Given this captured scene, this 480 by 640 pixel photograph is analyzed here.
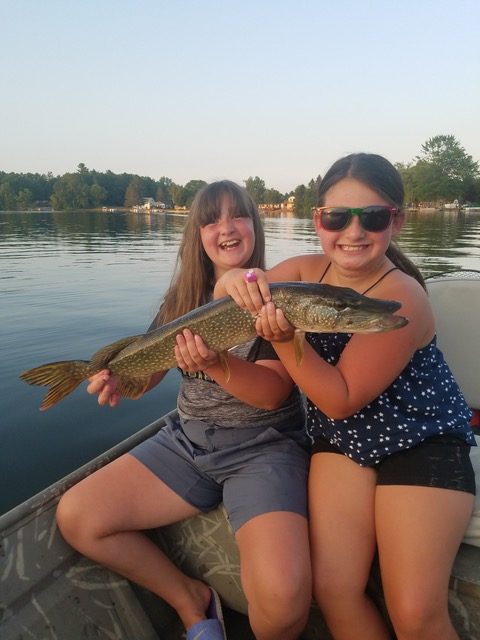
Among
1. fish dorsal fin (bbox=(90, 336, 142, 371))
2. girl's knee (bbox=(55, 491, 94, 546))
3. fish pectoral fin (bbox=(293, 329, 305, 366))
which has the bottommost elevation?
girl's knee (bbox=(55, 491, 94, 546))

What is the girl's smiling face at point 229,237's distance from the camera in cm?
274

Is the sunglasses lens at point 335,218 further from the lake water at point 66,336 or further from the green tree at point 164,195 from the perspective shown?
the green tree at point 164,195

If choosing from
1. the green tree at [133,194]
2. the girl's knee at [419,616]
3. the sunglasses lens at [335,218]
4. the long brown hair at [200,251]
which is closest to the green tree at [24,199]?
the green tree at [133,194]

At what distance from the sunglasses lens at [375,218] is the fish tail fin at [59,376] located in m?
1.64

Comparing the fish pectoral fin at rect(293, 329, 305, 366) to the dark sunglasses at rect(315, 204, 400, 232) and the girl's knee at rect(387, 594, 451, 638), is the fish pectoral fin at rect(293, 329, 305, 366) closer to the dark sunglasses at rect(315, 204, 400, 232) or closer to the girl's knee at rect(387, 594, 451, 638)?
the dark sunglasses at rect(315, 204, 400, 232)

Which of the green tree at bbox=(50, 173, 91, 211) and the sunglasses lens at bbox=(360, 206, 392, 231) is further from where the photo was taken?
the green tree at bbox=(50, 173, 91, 211)

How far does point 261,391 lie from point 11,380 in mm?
4770

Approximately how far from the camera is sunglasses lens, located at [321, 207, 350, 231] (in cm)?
215

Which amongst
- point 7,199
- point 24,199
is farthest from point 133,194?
point 7,199

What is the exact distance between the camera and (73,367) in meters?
2.43

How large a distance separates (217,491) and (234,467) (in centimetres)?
20

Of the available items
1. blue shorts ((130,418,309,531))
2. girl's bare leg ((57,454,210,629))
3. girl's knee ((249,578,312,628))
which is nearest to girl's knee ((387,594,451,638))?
girl's knee ((249,578,312,628))

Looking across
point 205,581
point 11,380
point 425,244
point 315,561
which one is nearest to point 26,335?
point 11,380

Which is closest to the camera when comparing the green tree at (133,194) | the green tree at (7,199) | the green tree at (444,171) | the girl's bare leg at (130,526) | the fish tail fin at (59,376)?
the girl's bare leg at (130,526)
